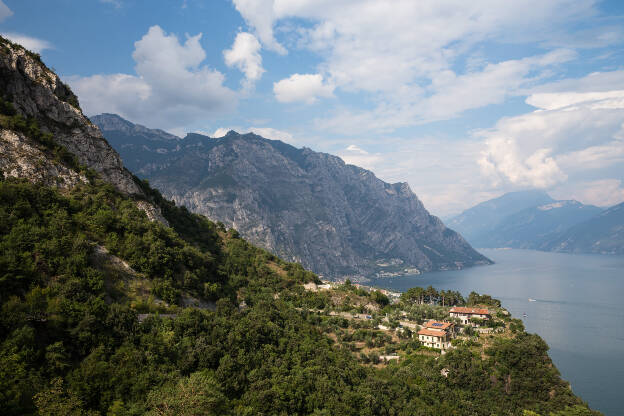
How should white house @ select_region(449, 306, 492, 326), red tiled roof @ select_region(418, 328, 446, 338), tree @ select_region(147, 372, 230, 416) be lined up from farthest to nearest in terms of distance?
white house @ select_region(449, 306, 492, 326) → red tiled roof @ select_region(418, 328, 446, 338) → tree @ select_region(147, 372, 230, 416)

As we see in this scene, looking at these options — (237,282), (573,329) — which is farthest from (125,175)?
(573,329)

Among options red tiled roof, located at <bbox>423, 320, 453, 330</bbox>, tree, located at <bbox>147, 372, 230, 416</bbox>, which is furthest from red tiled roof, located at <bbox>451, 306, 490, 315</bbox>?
tree, located at <bbox>147, 372, 230, 416</bbox>

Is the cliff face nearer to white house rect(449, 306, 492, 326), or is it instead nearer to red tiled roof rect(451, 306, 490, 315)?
white house rect(449, 306, 492, 326)

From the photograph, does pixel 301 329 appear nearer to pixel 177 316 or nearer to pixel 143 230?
pixel 177 316

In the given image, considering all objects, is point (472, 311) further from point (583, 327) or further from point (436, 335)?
point (583, 327)

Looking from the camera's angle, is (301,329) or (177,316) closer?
(177,316)

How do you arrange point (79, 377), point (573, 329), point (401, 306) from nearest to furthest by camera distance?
point (79, 377)
point (401, 306)
point (573, 329)

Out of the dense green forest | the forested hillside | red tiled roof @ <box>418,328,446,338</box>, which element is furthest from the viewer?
red tiled roof @ <box>418,328,446,338</box>
